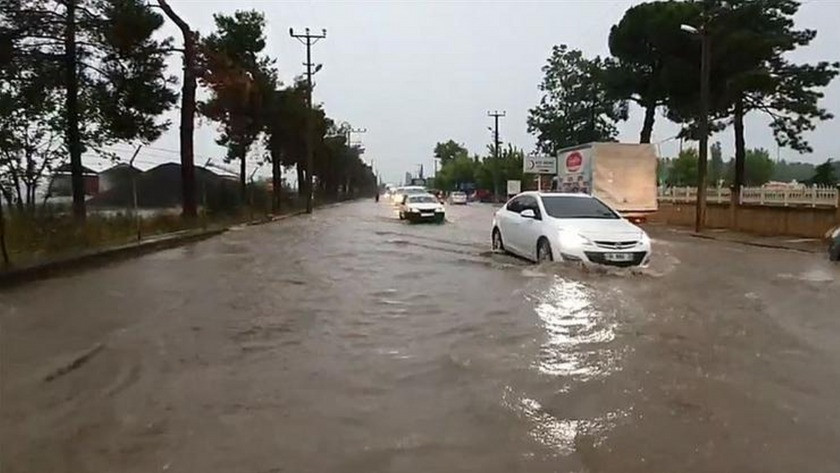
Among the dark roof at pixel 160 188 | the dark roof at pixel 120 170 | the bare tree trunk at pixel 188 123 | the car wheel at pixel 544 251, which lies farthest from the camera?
the bare tree trunk at pixel 188 123

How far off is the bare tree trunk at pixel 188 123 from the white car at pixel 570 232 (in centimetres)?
1492

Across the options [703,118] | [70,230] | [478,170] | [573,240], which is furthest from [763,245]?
[478,170]

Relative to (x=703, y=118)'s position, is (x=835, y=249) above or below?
below

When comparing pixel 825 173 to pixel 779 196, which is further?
pixel 825 173

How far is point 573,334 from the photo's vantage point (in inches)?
345

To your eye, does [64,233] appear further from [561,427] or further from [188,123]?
[561,427]

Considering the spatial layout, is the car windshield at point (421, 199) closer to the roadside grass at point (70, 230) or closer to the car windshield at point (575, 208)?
the roadside grass at point (70, 230)

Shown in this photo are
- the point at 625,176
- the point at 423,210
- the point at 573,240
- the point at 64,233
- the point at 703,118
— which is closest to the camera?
the point at 573,240

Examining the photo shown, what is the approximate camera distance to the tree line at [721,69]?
3681 cm

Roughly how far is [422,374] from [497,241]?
11930 mm

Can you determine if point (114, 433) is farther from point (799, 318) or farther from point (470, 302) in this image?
point (799, 318)

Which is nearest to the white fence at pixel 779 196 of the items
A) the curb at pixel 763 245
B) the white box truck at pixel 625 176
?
the curb at pixel 763 245

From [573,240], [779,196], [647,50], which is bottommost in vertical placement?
[573,240]

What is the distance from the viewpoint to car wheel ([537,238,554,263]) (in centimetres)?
1475
